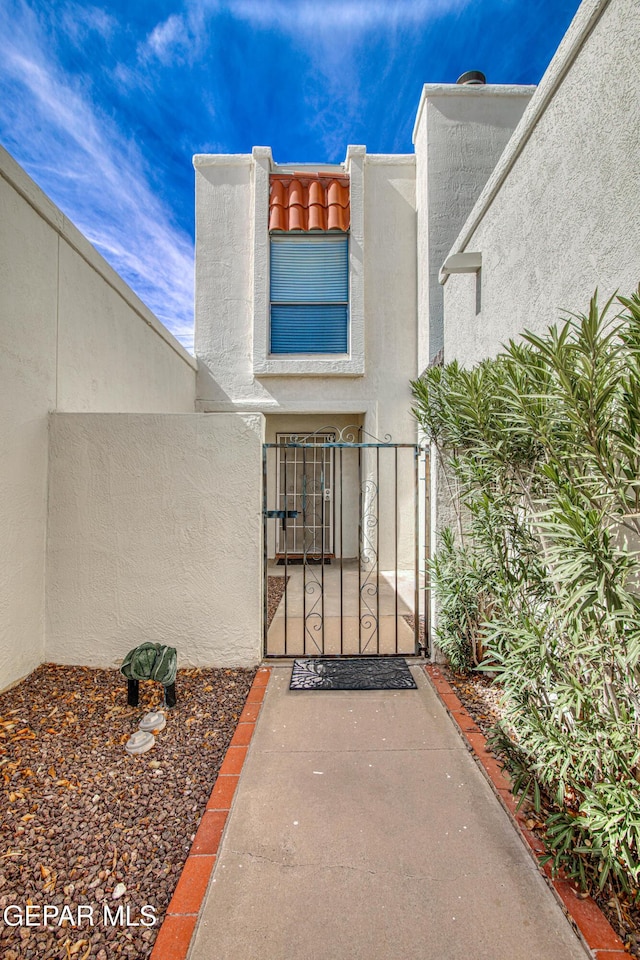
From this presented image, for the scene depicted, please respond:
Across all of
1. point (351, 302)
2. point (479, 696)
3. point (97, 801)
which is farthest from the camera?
point (351, 302)

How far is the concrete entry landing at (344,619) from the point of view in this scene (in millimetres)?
A: 5475

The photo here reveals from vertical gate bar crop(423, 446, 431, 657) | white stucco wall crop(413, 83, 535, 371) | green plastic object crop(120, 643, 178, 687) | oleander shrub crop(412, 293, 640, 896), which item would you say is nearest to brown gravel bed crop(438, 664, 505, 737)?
vertical gate bar crop(423, 446, 431, 657)

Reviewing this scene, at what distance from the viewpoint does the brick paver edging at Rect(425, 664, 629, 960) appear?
2037mm

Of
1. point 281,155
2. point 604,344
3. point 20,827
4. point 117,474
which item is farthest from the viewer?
point 281,155

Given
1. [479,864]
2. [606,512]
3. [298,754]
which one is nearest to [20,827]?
[298,754]

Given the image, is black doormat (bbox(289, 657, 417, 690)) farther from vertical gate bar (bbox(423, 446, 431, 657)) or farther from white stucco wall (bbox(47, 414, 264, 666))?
white stucco wall (bbox(47, 414, 264, 666))

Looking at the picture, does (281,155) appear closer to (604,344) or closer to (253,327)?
(253,327)

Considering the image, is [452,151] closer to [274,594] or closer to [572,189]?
[572,189]

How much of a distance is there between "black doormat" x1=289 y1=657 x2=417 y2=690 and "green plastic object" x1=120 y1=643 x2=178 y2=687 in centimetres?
127

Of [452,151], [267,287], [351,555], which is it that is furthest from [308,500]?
[452,151]

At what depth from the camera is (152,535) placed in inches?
195

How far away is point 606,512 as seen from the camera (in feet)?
7.45

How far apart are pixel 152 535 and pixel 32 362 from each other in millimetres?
2265

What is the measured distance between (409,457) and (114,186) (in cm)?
882
